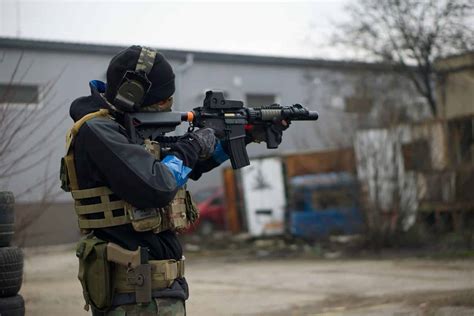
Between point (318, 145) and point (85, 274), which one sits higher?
point (318, 145)

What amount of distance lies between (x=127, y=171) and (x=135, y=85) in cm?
44

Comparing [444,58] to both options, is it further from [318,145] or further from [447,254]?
[318,145]

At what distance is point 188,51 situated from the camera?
23453mm

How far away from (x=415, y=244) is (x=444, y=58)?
5.39 m

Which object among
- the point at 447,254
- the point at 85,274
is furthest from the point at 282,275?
the point at 85,274

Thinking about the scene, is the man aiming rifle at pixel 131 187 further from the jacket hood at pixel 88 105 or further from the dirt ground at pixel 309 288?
the dirt ground at pixel 309 288

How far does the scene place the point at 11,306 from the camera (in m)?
5.24

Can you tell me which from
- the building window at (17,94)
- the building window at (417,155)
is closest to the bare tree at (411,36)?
the building window at (417,155)

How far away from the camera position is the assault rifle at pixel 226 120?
3.46 metres

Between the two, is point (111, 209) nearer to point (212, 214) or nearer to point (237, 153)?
point (237, 153)

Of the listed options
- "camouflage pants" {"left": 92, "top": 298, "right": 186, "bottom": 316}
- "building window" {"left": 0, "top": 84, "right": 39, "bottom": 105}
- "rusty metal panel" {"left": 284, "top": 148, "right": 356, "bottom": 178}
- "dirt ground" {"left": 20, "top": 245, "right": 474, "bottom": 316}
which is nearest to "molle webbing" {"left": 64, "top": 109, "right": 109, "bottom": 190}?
"camouflage pants" {"left": 92, "top": 298, "right": 186, "bottom": 316}

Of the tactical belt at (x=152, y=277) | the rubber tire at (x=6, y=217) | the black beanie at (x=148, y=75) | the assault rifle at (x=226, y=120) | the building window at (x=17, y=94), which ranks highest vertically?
the building window at (x=17, y=94)

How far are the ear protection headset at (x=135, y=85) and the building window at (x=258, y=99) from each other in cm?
2248

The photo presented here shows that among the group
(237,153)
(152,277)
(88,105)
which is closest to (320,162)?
(237,153)
